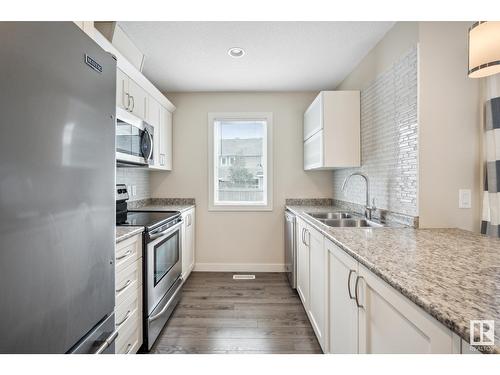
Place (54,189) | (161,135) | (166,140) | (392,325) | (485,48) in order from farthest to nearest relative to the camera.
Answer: (166,140), (161,135), (485,48), (392,325), (54,189)

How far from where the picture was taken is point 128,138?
2184 millimetres

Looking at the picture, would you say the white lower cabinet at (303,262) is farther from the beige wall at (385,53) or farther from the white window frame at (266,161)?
the beige wall at (385,53)

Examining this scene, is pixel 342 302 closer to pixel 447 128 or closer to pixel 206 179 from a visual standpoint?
pixel 447 128

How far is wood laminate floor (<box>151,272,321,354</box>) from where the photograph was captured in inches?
77.2

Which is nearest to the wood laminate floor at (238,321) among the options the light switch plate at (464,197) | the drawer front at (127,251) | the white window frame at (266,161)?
the drawer front at (127,251)

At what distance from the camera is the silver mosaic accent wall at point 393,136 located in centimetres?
181

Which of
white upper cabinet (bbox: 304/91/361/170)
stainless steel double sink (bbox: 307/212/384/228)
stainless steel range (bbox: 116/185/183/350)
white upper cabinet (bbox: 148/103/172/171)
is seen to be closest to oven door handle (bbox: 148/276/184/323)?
stainless steel range (bbox: 116/185/183/350)

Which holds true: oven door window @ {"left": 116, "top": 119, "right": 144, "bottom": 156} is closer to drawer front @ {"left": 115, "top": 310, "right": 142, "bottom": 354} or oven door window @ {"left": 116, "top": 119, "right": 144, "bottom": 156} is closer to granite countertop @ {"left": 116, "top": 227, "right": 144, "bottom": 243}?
granite countertop @ {"left": 116, "top": 227, "right": 144, "bottom": 243}

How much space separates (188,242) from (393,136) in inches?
96.9

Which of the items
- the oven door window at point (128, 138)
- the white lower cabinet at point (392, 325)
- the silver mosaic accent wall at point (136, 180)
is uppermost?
the oven door window at point (128, 138)

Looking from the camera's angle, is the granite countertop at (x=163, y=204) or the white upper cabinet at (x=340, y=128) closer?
the white upper cabinet at (x=340, y=128)

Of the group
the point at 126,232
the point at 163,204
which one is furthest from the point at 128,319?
the point at 163,204

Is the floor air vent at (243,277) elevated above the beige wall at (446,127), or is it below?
below
